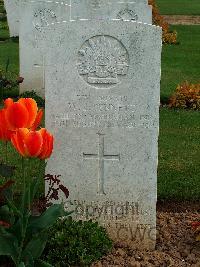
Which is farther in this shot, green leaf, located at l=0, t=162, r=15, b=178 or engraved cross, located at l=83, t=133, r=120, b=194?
engraved cross, located at l=83, t=133, r=120, b=194

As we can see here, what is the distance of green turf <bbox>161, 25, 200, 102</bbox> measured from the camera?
1150cm

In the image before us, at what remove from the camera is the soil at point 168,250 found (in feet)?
15.2

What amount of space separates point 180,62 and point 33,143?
1068cm

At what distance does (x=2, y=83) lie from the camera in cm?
607

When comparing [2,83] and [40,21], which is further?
[40,21]

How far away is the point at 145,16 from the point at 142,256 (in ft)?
20.0

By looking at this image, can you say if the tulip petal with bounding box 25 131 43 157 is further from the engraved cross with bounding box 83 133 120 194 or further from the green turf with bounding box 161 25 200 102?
the green turf with bounding box 161 25 200 102

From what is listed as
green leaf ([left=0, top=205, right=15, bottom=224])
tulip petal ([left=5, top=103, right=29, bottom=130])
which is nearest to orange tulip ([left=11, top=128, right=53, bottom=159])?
tulip petal ([left=5, top=103, right=29, bottom=130])

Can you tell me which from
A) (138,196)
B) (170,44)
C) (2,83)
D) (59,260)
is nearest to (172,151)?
(2,83)

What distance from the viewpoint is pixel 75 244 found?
449cm

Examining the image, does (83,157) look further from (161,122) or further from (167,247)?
(161,122)

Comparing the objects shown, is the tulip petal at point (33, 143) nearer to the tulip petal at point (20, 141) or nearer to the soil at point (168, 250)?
the tulip petal at point (20, 141)

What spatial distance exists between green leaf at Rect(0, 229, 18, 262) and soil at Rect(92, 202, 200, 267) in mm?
696

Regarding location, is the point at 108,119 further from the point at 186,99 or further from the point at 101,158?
the point at 186,99
